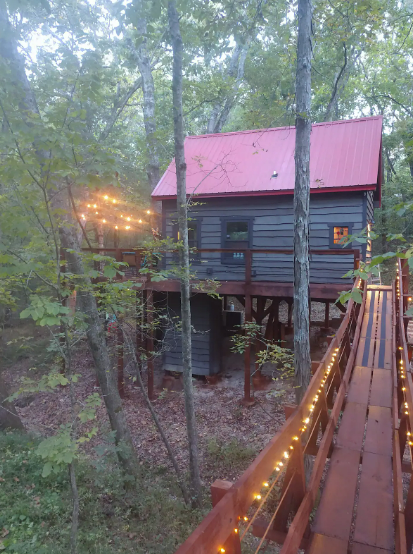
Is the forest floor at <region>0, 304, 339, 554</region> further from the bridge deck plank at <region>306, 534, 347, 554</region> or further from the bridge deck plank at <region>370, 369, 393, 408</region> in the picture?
the bridge deck plank at <region>306, 534, 347, 554</region>

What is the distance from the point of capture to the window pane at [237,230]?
12281mm

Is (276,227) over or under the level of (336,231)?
over

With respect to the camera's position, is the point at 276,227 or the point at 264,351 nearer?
the point at 264,351

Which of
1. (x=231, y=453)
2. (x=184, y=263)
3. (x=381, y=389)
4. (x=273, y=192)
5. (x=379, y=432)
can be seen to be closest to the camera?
(x=379, y=432)

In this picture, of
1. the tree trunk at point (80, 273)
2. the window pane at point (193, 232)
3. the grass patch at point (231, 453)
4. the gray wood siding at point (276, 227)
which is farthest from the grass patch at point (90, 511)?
the window pane at point (193, 232)

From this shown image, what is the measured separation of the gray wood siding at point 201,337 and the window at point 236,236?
1668mm

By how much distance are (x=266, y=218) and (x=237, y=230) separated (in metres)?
1.12

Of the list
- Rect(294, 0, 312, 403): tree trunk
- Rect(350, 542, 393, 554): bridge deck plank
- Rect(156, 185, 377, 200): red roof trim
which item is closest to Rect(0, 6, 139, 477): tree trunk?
Rect(294, 0, 312, 403): tree trunk

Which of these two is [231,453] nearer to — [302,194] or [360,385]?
[360,385]

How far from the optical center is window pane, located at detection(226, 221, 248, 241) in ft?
40.3

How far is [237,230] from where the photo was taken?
12.4 meters

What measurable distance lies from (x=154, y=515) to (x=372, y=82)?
2766cm

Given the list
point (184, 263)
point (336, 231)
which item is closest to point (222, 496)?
point (184, 263)

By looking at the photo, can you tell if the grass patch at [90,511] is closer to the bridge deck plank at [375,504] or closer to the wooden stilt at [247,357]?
the wooden stilt at [247,357]
